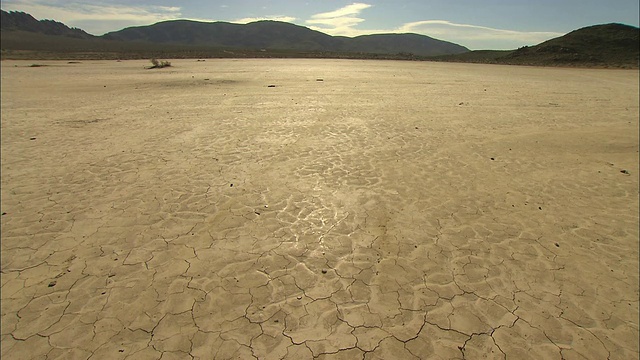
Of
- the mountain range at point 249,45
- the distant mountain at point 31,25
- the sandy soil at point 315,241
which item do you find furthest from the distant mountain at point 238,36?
the sandy soil at point 315,241

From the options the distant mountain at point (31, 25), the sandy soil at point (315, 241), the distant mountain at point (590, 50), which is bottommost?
the sandy soil at point (315, 241)

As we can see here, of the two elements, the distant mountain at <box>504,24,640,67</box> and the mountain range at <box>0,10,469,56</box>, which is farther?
the mountain range at <box>0,10,469,56</box>

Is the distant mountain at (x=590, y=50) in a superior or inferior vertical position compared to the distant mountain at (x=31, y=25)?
inferior

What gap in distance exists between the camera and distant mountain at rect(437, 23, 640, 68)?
124ft

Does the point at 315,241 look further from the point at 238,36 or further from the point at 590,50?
the point at 238,36

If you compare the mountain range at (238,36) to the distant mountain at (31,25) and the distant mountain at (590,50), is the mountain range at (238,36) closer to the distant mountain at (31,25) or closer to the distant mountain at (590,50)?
the distant mountain at (31,25)

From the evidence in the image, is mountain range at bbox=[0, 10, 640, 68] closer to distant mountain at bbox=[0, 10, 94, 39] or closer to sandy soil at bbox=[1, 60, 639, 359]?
distant mountain at bbox=[0, 10, 94, 39]

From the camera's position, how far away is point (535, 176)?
6.86 meters

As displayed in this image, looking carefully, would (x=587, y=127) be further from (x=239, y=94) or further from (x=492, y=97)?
(x=239, y=94)

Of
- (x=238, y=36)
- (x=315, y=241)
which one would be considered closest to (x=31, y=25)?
(x=238, y=36)

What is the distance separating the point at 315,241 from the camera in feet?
15.0

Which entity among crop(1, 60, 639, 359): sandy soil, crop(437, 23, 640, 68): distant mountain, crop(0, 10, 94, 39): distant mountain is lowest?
crop(1, 60, 639, 359): sandy soil

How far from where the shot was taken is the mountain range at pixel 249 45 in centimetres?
4116

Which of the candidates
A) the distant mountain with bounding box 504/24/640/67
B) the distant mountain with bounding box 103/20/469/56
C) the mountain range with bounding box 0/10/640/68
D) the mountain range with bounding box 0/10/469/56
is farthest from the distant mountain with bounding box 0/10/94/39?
the distant mountain with bounding box 504/24/640/67
